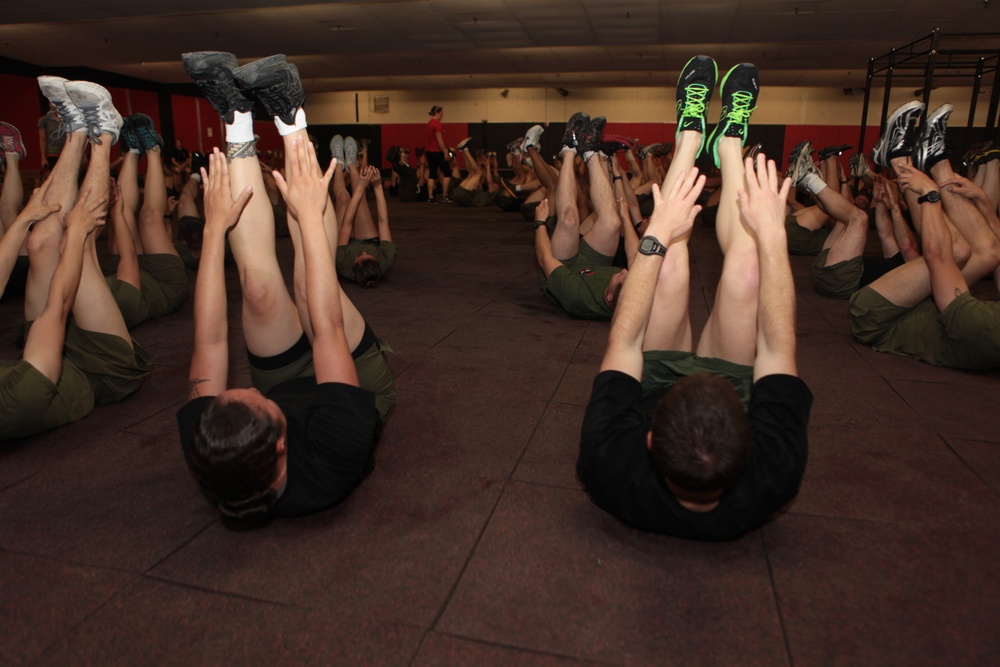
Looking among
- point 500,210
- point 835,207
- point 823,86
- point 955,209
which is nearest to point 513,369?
point 955,209

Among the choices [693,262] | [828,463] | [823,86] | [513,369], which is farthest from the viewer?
[823,86]

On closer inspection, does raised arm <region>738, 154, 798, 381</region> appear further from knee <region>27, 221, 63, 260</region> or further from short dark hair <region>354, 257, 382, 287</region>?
short dark hair <region>354, 257, 382, 287</region>

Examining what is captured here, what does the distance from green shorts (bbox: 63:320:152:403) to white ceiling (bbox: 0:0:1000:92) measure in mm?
7722

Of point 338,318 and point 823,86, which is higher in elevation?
point 823,86

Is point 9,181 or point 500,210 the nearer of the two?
point 9,181

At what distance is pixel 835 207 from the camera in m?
4.59

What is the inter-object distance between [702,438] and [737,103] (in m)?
1.45

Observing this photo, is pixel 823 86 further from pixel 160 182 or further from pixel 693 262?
pixel 160 182

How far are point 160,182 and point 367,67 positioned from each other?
1155 cm

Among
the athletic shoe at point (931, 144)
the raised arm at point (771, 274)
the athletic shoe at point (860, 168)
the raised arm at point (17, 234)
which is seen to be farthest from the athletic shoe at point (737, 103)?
the athletic shoe at point (860, 168)

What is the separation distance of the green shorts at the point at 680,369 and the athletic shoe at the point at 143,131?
3.26 metres

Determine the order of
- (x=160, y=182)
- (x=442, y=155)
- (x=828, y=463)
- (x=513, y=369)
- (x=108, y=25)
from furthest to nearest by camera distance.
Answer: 1. (x=442, y=155)
2. (x=108, y=25)
3. (x=160, y=182)
4. (x=513, y=369)
5. (x=828, y=463)

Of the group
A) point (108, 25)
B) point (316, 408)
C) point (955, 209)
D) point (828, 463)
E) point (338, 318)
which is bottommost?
point (828, 463)

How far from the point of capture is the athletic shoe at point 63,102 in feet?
9.62
